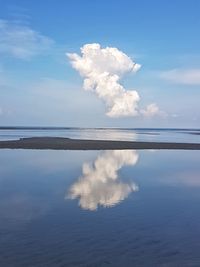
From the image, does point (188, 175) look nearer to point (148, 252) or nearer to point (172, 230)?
point (172, 230)

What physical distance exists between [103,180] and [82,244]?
38.3ft

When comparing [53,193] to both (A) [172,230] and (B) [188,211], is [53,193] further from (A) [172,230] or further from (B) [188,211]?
(A) [172,230]

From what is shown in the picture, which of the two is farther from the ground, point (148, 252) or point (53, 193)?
point (53, 193)

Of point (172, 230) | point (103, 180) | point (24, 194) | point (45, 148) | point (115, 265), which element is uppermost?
point (45, 148)

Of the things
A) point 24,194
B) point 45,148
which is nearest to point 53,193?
point 24,194

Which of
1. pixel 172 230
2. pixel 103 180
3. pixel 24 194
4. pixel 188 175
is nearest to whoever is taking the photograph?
pixel 172 230

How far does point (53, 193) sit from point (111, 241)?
7.32 metres

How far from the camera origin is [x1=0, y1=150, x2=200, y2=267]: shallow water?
28.3ft

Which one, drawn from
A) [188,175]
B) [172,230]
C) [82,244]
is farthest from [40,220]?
[188,175]

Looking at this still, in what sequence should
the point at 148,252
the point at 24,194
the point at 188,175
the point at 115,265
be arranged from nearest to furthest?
the point at 115,265, the point at 148,252, the point at 24,194, the point at 188,175

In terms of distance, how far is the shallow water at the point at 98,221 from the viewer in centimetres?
862

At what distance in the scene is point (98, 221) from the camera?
11633 mm

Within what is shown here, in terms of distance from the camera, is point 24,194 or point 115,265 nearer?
point 115,265

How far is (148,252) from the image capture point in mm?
8930
